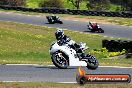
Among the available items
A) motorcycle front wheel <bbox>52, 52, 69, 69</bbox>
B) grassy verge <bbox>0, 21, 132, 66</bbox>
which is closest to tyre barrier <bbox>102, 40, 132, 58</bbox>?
grassy verge <bbox>0, 21, 132, 66</bbox>

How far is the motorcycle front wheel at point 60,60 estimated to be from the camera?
1602cm

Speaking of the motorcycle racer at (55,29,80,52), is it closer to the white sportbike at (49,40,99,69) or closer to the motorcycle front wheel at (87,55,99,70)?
the white sportbike at (49,40,99,69)

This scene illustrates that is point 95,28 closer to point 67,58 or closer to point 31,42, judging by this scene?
point 31,42

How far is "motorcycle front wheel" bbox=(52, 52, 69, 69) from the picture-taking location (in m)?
16.0

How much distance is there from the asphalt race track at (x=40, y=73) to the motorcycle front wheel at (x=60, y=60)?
0.21m

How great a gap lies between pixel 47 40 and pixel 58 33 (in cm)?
1939

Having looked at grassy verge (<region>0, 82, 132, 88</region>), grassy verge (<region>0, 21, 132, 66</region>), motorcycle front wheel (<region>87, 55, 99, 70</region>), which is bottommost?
grassy verge (<region>0, 21, 132, 66</region>)

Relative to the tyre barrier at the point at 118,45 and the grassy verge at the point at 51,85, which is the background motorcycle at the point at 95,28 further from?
the grassy verge at the point at 51,85

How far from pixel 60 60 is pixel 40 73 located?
1.65m

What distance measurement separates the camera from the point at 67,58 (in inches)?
634

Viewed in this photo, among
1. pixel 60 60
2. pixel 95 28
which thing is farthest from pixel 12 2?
pixel 60 60

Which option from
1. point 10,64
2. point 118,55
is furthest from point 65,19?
point 10,64

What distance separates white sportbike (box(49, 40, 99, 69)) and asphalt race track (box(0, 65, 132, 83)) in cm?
24

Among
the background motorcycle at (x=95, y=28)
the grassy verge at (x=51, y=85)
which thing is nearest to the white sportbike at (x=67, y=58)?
the grassy verge at (x=51, y=85)
